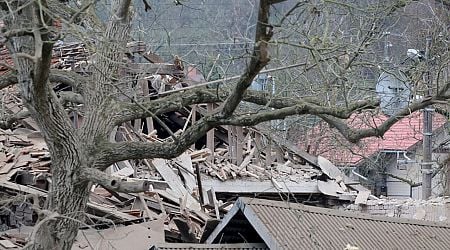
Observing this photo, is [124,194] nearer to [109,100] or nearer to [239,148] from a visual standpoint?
[239,148]

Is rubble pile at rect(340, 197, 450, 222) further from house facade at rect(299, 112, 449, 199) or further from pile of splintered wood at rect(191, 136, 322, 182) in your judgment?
house facade at rect(299, 112, 449, 199)

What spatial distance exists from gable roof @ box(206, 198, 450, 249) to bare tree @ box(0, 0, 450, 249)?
1.09m

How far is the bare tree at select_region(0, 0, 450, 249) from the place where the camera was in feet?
23.7

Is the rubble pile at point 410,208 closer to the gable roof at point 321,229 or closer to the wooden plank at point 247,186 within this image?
the wooden plank at point 247,186

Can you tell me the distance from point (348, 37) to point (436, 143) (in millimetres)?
16469

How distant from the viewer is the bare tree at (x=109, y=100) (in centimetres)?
721

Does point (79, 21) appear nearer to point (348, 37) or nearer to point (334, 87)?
point (334, 87)

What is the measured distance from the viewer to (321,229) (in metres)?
8.93

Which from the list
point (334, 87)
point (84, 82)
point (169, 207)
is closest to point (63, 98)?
point (84, 82)

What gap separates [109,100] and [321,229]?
259 centimetres

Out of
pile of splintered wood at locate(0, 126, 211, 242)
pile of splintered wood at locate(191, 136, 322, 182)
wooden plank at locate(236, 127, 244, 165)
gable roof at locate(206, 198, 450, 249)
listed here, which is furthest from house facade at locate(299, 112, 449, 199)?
gable roof at locate(206, 198, 450, 249)

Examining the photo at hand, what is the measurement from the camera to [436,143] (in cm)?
2509

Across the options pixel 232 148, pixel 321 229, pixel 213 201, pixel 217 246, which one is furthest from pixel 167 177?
pixel 321 229

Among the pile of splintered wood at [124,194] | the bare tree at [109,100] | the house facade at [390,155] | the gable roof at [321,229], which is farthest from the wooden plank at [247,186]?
the bare tree at [109,100]
